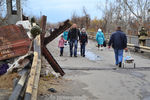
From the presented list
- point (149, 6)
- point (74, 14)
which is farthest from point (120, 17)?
point (74, 14)

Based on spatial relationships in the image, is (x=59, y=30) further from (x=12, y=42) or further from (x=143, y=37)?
(x=143, y=37)

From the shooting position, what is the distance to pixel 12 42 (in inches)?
284

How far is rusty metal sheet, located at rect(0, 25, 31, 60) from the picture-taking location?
7.04 meters

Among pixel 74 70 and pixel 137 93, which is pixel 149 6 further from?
pixel 137 93

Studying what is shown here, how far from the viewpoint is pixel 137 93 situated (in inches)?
227

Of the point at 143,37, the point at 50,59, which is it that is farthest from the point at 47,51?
the point at 143,37

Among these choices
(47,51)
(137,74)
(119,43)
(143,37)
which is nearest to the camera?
(47,51)

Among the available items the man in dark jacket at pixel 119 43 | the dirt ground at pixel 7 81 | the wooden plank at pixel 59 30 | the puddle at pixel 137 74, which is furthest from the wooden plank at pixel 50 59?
the man in dark jacket at pixel 119 43

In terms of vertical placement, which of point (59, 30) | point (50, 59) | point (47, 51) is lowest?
point (50, 59)

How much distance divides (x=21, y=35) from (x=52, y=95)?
9.58 ft

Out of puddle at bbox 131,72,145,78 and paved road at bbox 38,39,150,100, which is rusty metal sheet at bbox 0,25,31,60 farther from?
puddle at bbox 131,72,145,78

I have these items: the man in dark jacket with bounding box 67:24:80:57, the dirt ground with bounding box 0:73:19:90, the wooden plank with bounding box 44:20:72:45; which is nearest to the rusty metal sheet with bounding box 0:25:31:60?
the wooden plank with bounding box 44:20:72:45

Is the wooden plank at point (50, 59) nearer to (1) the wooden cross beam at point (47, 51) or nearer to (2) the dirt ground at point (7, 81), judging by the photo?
(1) the wooden cross beam at point (47, 51)

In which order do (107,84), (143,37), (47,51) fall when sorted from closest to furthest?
(107,84), (47,51), (143,37)
